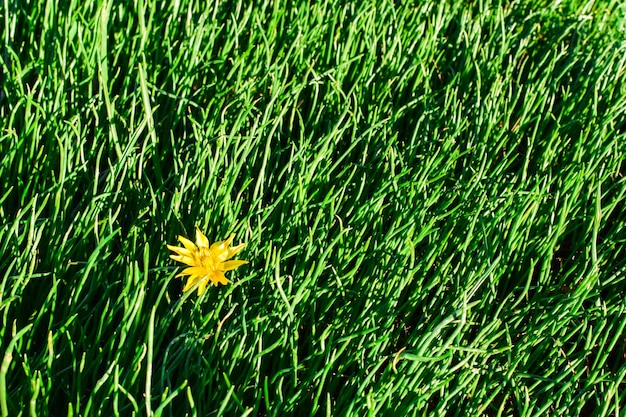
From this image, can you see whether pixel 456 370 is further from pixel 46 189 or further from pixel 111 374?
pixel 46 189

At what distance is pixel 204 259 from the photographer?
4.94 feet

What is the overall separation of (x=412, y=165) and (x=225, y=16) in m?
0.85

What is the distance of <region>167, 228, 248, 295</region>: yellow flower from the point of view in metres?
1.48

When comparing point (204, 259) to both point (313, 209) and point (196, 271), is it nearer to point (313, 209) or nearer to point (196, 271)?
point (196, 271)

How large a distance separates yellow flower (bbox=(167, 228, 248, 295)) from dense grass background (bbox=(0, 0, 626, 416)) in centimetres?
5

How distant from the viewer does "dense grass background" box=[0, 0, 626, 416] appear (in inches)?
56.2

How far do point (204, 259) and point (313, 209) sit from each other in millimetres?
377

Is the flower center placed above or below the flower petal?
above

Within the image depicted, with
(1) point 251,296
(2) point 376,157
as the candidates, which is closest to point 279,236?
(1) point 251,296

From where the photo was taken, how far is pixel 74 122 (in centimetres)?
182

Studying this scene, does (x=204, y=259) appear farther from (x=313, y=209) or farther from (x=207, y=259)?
(x=313, y=209)

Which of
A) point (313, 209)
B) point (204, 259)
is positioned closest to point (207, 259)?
point (204, 259)

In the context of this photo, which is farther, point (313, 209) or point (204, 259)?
point (313, 209)

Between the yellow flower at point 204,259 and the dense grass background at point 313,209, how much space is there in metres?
0.05
